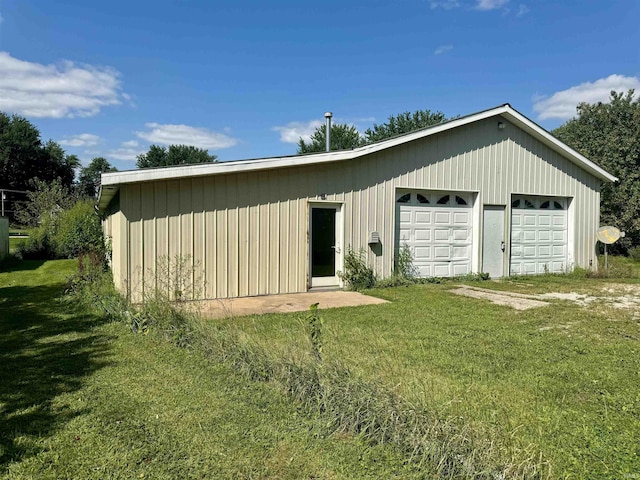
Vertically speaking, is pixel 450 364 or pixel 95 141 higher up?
pixel 95 141

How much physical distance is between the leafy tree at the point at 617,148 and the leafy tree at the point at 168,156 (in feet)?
123

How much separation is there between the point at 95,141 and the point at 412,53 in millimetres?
45232

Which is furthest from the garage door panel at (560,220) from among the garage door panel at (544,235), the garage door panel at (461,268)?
the garage door panel at (461,268)

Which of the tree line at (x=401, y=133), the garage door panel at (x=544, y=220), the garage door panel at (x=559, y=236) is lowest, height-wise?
the garage door panel at (x=559, y=236)

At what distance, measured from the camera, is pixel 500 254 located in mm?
12469

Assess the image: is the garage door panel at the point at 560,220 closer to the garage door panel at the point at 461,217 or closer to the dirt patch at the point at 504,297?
the garage door panel at the point at 461,217

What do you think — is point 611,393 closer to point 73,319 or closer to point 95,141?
point 73,319

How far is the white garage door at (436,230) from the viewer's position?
11.3 metres

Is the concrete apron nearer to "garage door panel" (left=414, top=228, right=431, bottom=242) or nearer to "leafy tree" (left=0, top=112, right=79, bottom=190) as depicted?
"garage door panel" (left=414, top=228, right=431, bottom=242)

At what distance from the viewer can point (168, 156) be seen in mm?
48938

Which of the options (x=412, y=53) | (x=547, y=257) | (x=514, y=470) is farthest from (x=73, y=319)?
(x=412, y=53)

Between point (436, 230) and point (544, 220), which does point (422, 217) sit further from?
point (544, 220)

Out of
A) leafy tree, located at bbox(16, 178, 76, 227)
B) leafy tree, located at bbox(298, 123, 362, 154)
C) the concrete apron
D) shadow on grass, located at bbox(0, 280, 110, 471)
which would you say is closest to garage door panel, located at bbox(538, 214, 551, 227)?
the concrete apron

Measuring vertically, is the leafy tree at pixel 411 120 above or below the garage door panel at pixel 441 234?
above
